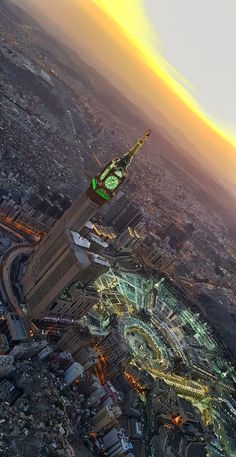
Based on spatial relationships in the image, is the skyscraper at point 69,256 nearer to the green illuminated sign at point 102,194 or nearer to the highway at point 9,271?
the green illuminated sign at point 102,194

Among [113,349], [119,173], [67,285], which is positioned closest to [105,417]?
[113,349]

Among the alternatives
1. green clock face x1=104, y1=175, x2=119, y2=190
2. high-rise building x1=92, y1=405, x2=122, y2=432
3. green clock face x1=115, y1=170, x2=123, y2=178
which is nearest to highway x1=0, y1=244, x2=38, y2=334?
high-rise building x1=92, y1=405, x2=122, y2=432

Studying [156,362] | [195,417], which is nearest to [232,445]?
[195,417]

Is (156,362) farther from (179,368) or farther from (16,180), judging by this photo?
(16,180)

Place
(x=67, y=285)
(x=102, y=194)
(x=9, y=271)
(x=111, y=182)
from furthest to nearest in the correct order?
(x=9, y=271)
(x=102, y=194)
(x=111, y=182)
(x=67, y=285)

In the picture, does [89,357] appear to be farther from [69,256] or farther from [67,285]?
[69,256]

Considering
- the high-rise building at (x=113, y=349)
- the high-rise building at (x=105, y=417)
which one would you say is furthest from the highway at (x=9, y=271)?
the high-rise building at (x=105, y=417)

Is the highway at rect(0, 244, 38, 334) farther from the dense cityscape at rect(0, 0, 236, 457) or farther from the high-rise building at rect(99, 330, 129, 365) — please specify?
the high-rise building at rect(99, 330, 129, 365)
